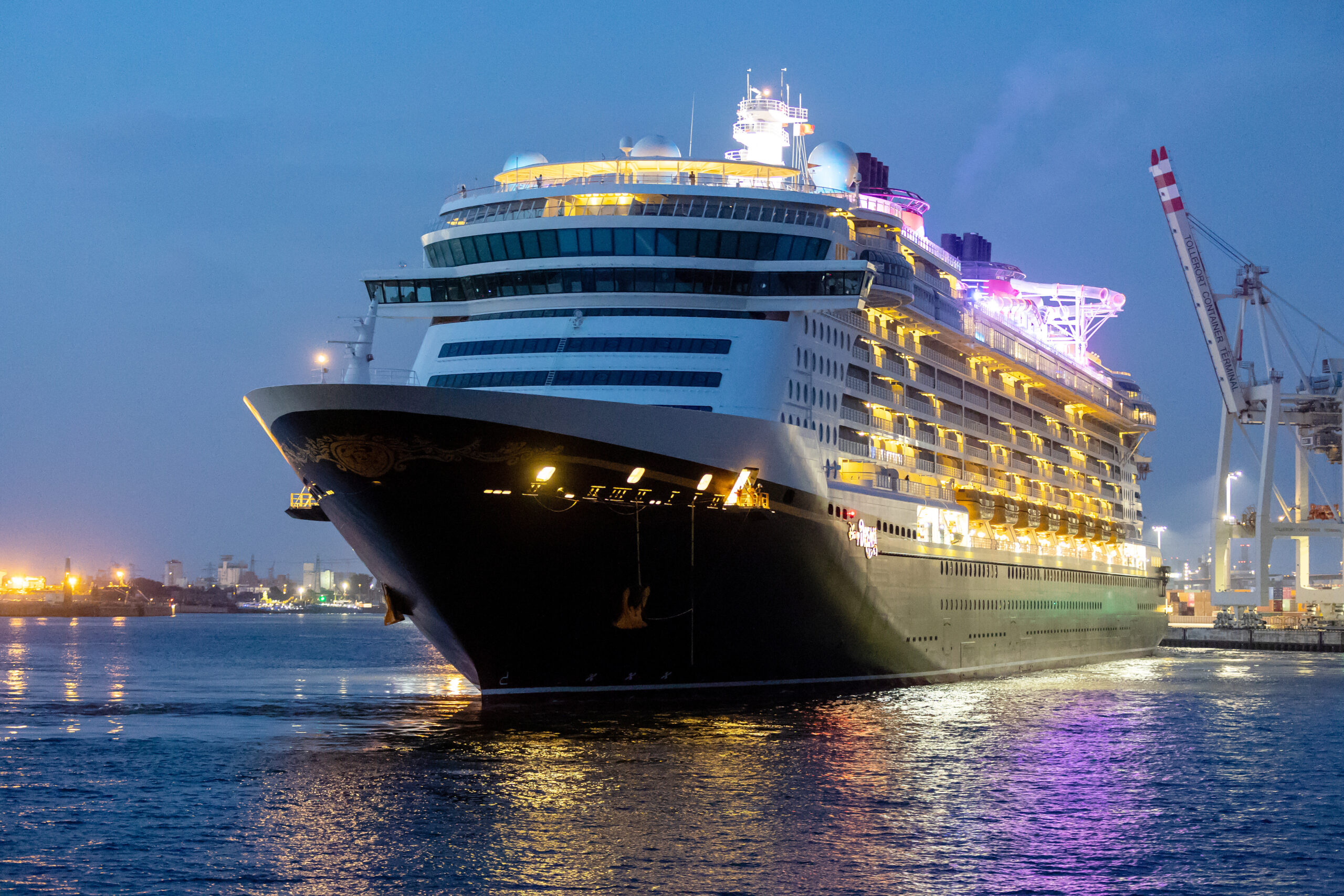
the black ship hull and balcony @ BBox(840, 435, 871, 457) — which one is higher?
balcony @ BBox(840, 435, 871, 457)

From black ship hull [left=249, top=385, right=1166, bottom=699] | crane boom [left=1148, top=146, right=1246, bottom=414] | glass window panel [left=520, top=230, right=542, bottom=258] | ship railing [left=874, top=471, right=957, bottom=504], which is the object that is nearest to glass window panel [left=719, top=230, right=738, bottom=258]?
glass window panel [left=520, top=230, right=542, bottom=258]

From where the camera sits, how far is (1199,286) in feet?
299

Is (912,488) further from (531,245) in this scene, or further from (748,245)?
(531,245)

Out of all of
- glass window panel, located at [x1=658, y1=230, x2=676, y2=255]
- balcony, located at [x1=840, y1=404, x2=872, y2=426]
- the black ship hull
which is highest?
glass window panel, located at [x1=658, y1=230, x2=676, y2=255]

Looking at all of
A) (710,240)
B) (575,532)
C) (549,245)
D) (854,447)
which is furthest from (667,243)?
(575,532)

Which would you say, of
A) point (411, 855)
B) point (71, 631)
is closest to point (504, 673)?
point (411, 855)

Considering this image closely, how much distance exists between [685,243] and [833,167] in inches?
344

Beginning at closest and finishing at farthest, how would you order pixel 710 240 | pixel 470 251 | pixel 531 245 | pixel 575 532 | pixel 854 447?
pixel 575 532 → pixel 710 240 → pixel 531 245 → pixel 470 251 → pixel 854 447

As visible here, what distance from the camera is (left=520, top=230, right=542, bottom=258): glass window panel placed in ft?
115

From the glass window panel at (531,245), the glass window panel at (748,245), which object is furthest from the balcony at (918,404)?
the glass window panel at (531,245)

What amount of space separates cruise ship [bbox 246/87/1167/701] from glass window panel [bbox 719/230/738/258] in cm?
5

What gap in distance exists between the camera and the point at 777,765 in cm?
2625

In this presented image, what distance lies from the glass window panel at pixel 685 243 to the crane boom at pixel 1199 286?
211 feet

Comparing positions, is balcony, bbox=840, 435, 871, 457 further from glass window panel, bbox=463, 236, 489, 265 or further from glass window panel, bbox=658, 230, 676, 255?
glass window panel, bbox=463, 236, 489, 265
